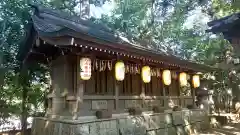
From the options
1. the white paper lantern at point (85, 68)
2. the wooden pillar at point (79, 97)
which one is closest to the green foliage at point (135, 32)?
the wooden pillar at point (79, 97)

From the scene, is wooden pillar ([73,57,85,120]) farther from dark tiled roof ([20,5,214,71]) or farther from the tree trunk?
the tree trunk

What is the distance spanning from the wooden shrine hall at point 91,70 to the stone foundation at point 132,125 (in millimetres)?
348

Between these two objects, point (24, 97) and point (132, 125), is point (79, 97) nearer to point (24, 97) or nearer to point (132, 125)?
point (132, 125)

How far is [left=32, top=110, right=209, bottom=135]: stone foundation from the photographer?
6539 millimetres

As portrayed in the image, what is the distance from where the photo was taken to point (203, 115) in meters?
12.6

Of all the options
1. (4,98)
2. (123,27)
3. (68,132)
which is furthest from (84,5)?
(68,132)

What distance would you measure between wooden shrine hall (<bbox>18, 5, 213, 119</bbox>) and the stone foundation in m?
0.35

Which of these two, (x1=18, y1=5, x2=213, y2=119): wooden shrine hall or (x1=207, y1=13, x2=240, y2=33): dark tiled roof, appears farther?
(x1=18, y1=5, x2=213, y2=119): wooden shrine hall

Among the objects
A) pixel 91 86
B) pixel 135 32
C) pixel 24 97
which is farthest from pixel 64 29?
pixel 135 32

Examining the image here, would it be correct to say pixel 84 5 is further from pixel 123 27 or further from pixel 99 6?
pixel 123 27

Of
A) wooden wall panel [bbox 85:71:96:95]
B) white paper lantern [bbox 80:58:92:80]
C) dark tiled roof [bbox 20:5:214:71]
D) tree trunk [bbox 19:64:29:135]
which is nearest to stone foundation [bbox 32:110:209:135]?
wooden wall panel [bbox 85:71:96:95]

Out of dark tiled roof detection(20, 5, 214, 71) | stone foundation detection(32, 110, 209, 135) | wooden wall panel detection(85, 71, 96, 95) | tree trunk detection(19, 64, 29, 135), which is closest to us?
dark tiled roof detection(20, 5, 214, 71)

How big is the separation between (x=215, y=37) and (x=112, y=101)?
45.9ft

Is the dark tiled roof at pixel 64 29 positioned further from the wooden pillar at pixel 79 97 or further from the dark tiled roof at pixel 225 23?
the dark tiled roof at pixel 225 23
